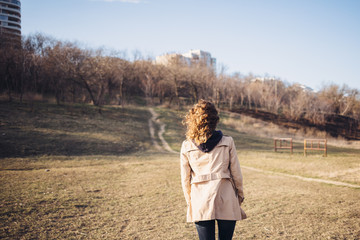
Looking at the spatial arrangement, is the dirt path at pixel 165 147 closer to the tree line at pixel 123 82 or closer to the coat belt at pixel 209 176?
the tree line at pixel 123 82

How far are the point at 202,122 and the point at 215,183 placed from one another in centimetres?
73

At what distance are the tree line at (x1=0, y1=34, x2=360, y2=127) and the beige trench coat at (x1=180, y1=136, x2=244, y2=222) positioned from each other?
38416 millimetres

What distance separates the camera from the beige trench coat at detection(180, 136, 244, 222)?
2.86 m

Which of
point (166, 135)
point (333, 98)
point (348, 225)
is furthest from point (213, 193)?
point (333, 98)

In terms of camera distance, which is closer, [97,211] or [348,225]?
[348,225]

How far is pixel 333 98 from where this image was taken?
240 feet

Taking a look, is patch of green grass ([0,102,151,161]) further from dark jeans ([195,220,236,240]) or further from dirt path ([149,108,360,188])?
dark jeans ([195,220,236,240])

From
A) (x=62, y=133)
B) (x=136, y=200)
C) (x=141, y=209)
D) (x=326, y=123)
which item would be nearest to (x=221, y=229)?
(x=141, y=209)

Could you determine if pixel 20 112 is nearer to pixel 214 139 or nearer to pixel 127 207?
pixel 127 207

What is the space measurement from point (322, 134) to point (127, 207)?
A: 147 feet

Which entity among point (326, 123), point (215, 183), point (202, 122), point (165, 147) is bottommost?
point (165, 147)

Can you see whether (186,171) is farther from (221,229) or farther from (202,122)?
A: (221,229)

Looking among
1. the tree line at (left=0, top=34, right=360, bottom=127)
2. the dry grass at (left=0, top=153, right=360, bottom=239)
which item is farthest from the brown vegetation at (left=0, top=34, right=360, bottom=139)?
the dry grass at (left=0, top=153, right=360, bottom=239)

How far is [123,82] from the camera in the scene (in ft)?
164
